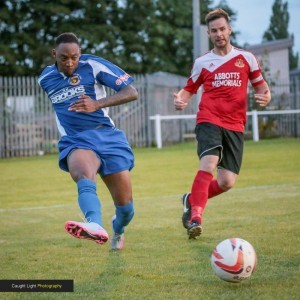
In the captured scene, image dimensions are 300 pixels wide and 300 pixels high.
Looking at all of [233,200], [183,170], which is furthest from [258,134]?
[233,200]

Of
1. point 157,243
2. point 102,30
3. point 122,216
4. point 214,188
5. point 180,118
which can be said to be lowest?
point 157,243

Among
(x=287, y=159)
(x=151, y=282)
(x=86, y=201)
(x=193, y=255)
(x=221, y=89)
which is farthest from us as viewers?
(x=287, y=159)

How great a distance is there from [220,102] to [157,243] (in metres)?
1.80

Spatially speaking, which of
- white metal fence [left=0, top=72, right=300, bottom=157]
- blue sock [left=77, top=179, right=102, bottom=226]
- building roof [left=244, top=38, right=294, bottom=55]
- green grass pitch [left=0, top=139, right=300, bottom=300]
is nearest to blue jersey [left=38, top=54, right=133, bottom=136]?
blue sock [left=77, top=179, right=102, bottom=226]

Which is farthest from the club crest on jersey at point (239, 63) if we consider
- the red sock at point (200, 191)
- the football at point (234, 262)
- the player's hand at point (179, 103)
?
the football at point (234, 262)

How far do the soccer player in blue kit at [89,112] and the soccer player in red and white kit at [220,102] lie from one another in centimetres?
141

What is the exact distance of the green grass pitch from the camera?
5.52m

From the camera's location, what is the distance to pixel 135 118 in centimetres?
3023

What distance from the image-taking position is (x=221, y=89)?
8555 millimetres

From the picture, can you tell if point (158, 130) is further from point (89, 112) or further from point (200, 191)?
point (89, 112)

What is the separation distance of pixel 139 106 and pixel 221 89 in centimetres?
2180

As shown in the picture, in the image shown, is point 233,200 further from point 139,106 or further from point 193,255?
point 139,106

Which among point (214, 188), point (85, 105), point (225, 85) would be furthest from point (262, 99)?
point (85, 105)

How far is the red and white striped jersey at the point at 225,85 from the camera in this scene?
8531mm
